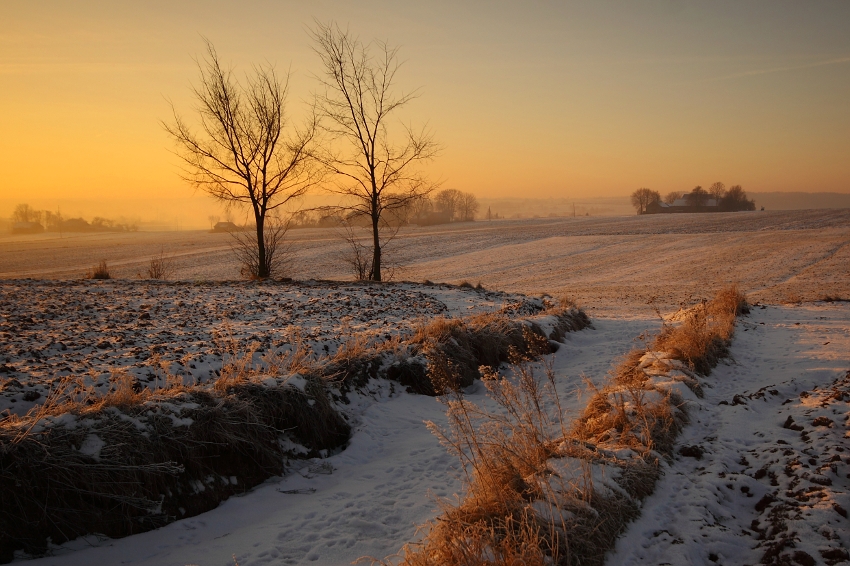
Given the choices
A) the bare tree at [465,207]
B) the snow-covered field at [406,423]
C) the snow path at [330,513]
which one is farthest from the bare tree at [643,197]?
the snow path at [330,513]

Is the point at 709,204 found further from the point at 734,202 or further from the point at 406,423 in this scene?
the point at 406,423

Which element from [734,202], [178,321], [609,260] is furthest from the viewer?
[734,202]

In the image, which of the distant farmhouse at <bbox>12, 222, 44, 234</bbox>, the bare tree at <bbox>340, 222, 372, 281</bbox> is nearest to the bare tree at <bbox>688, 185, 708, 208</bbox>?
the bare tree at <bbox>340, 222, 372, 281</bbox>

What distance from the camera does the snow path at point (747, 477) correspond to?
12.7ft

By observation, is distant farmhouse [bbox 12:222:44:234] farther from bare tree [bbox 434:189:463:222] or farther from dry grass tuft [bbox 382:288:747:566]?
dry grass tuft [bbox 382:288:747:566]

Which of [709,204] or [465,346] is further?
[709,204]

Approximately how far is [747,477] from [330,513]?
3960 mm

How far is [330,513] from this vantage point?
4.89m

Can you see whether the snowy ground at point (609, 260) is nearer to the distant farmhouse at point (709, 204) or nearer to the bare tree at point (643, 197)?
the distant farmhouse at point (709, 204)

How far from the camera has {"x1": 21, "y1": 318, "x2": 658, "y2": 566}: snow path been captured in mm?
4156

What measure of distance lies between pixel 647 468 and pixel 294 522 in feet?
10.9

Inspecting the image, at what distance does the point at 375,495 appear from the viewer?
5270 mm

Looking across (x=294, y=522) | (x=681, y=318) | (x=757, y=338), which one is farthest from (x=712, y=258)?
(x=294, y=522)

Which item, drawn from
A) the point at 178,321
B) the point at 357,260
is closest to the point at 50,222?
the point at 357,260
